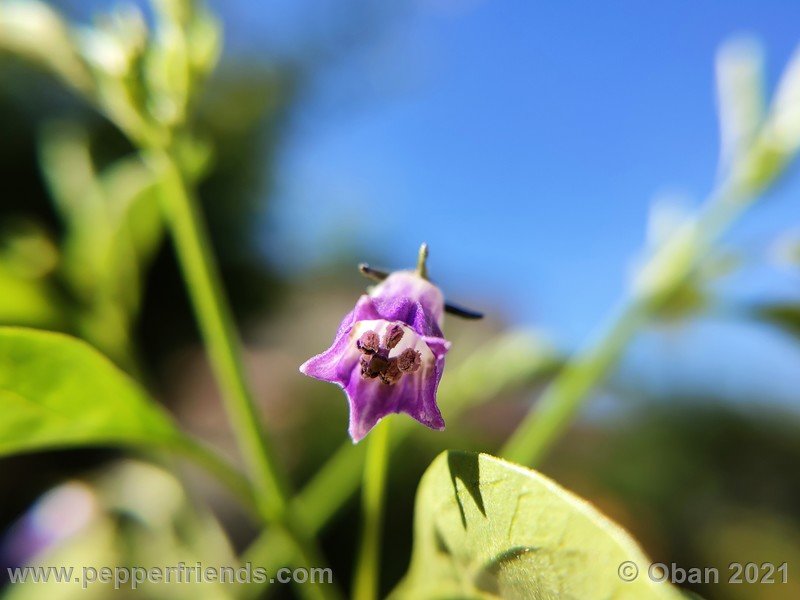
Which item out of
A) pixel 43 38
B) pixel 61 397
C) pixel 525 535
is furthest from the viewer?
pixel 43 38

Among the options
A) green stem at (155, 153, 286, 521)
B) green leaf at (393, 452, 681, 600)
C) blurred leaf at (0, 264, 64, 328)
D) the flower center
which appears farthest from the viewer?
blurred leaf at (0, 264, 64, 328)

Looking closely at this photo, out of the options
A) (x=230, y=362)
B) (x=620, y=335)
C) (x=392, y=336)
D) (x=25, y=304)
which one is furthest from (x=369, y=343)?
(x=25, y=304)

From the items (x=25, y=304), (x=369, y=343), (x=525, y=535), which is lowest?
(x=525, y=535)

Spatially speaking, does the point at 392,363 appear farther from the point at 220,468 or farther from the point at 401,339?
the point at 220,468

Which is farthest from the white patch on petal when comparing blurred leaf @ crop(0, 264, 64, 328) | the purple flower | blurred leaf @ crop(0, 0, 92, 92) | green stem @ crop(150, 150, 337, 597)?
blurred leaf @ crop(0, 264, 64, 328)

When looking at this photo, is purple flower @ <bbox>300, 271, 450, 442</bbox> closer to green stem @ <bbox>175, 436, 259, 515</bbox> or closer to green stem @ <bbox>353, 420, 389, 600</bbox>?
green stem @ <bbox>353, 420, 389, 600</bbox>

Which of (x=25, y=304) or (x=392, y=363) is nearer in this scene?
(x=392, y=363)

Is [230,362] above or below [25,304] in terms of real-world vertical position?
below

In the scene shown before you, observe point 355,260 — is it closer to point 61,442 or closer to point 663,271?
point 663,271
